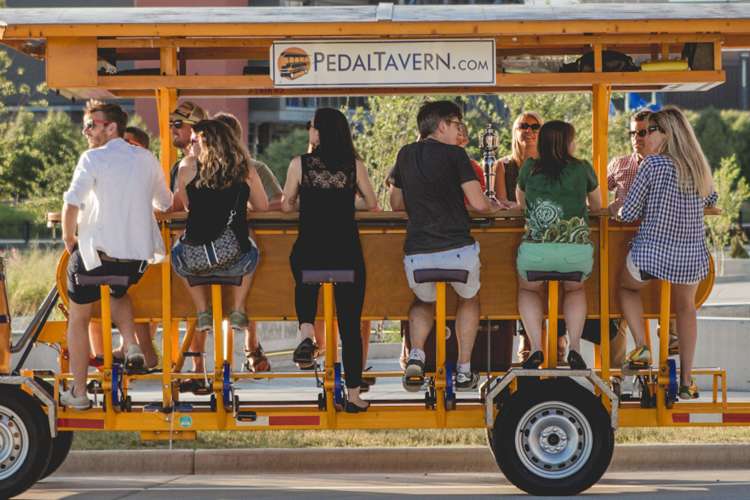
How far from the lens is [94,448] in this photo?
411 inches

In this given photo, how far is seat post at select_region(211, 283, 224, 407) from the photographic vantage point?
866cm

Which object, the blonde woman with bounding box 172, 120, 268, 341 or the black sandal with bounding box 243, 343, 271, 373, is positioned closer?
the blonde woman with bounding box 172, 120, 268, 341

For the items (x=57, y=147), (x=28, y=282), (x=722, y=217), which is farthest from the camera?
(x=57, y=147)

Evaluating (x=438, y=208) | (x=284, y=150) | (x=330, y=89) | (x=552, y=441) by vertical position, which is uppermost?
(x=284, y=150)

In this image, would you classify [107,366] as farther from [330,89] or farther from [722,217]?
[722,217]

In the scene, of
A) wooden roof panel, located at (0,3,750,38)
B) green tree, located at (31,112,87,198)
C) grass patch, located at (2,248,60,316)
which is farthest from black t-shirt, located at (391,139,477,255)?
green tree, located at (31,112,87,198)

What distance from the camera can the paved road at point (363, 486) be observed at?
8.87 meters

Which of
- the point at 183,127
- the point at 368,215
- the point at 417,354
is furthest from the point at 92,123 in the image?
the point at 417,354

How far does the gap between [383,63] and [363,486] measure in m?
2.57

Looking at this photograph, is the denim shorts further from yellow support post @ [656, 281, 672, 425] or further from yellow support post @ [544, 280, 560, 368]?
yellow support post @ [656, 281, 672, 425]

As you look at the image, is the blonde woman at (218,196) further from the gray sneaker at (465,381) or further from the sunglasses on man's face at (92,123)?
the gray sneaker at (465,381)

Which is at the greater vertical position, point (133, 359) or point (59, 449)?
point (133, 359)

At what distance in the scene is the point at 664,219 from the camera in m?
8.78

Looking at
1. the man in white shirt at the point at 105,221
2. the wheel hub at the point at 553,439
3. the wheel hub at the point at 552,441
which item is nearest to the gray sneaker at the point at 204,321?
the man in white shirt at the point at 105,221
